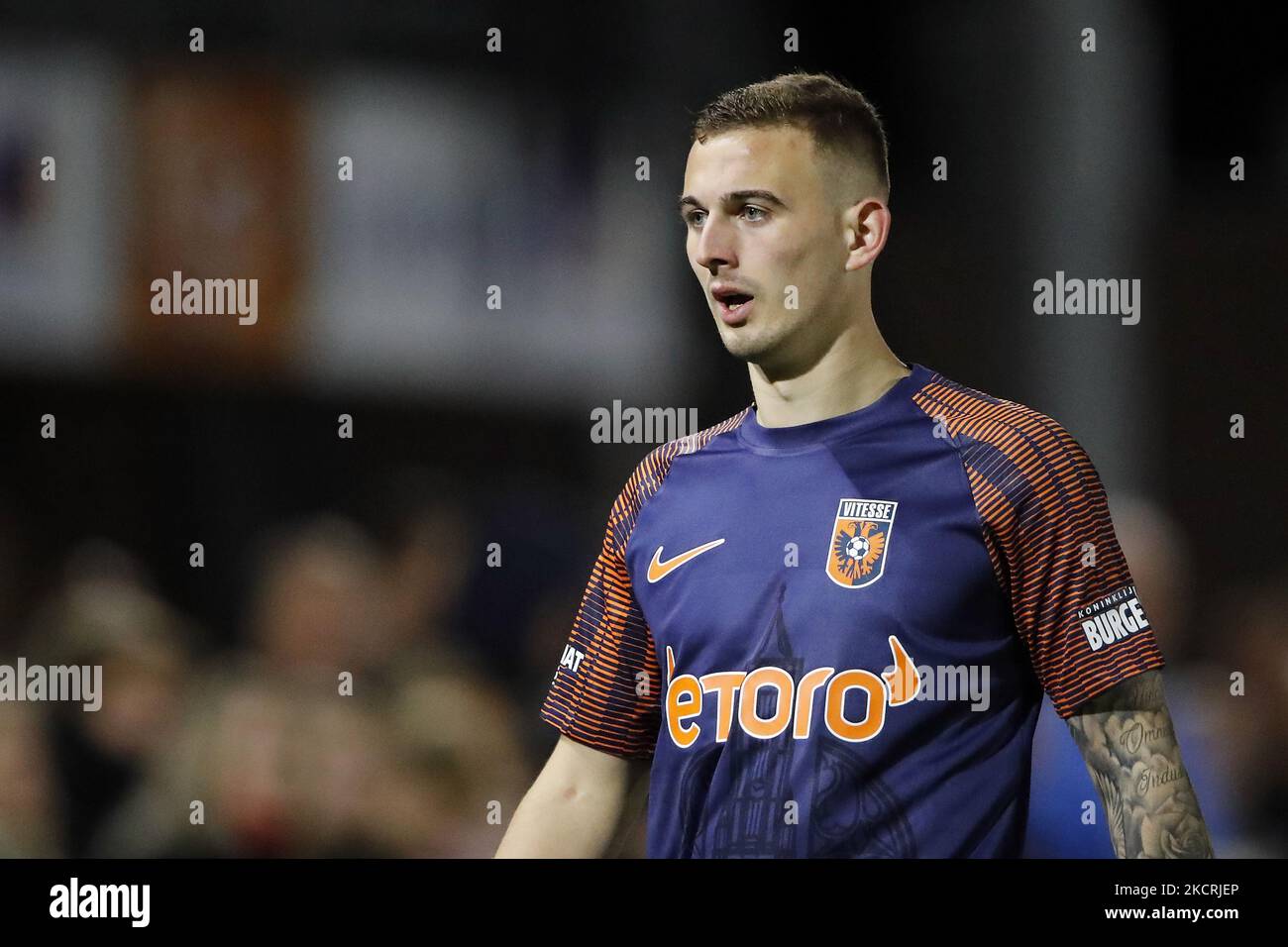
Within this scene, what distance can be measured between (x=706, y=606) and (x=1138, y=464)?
2.01 meters

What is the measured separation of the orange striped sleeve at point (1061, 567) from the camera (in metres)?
3.02

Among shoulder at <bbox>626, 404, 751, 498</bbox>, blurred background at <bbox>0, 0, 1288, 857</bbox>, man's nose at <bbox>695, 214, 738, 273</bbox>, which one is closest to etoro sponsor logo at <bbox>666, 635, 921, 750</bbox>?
shoulder at <bbox>626, 404, 751, 498</bbox>

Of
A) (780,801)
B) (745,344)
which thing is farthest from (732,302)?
(780,801)

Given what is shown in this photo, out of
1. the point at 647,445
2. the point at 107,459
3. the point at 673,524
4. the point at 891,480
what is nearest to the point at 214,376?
the point at 107,459

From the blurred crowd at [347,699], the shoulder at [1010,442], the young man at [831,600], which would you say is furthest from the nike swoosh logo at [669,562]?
the blurred crowd at [347,699]

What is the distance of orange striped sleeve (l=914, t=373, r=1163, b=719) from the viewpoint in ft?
9.90

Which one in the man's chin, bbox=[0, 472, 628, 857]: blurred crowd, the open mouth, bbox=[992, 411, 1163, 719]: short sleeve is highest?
the open mouth

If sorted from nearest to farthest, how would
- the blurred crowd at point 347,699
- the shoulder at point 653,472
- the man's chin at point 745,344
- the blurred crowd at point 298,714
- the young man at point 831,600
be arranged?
the young man at point 831,600 < the man's chin at point 745,344 < the shoulder at point 653,472 < the blurred crowd at point 347,699 < the blurred crowd at point 298,714

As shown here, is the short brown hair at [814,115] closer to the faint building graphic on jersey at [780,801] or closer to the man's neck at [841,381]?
the man's neck at [841,381]

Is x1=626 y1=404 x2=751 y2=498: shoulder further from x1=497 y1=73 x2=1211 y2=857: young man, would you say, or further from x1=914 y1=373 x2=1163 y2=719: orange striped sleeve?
x1=914 y1=373 x2=1163 y2=719: orange striped sleeve

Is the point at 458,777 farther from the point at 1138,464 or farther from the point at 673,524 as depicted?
the point at 1138,464

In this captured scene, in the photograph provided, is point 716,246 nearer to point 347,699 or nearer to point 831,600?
point 831,600

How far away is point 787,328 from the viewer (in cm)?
331

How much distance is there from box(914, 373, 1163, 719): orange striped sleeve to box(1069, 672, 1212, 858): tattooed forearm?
0.04 metres
